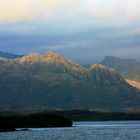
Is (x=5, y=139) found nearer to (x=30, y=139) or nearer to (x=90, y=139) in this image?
(x=30, y=139)

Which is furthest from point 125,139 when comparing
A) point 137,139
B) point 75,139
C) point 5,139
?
point 5,139

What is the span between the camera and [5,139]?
16138cm

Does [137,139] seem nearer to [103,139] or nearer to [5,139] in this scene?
[103,139]

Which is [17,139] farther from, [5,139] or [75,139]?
[75,139]

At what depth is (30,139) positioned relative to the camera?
6334 inches

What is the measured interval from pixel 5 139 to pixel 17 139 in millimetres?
3665

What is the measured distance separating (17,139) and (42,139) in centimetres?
779

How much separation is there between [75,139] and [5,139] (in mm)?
21680

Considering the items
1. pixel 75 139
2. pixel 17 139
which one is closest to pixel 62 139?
pixel 75 139

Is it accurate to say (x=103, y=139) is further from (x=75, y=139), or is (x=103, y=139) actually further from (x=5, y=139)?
(x=5, y=139)

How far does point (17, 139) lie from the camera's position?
16175cm

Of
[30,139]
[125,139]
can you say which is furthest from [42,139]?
[125,139]

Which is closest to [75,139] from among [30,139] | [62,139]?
[62,139]

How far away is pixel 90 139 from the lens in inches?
6196
